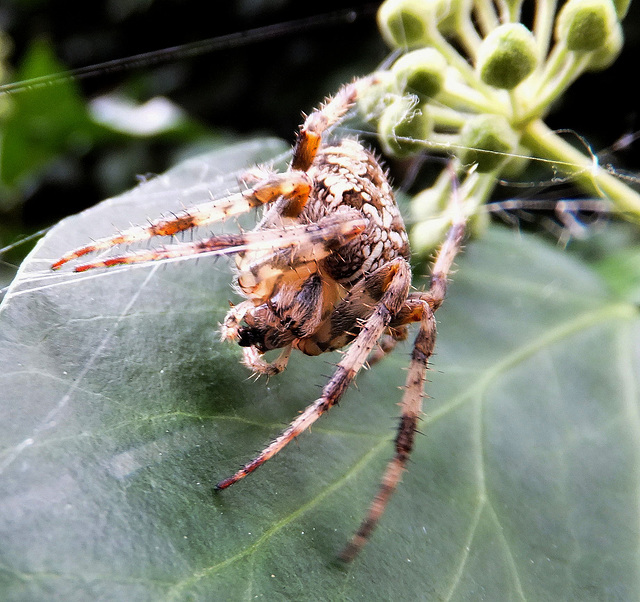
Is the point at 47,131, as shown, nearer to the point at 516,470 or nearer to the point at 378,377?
the point at 378,377

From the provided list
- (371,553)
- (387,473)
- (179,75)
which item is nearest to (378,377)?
(387,473)

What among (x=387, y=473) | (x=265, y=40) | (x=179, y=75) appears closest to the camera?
(x=387, y=473)

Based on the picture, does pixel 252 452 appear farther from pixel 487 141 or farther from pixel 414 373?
pixel 487 141

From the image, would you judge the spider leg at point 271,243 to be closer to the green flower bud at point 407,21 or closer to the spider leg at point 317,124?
the spider leg at point 317,124

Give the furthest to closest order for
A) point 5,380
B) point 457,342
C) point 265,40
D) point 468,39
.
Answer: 1. point 265,40
2. point 457,342
3. point 468,39
4. point 5,380

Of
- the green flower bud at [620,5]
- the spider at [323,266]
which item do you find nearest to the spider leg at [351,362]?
the spider at [323,266]

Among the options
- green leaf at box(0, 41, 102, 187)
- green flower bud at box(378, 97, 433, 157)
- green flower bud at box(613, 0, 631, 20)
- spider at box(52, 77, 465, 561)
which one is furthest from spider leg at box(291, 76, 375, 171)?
green leaf at box(0, 41, 102, 187)
